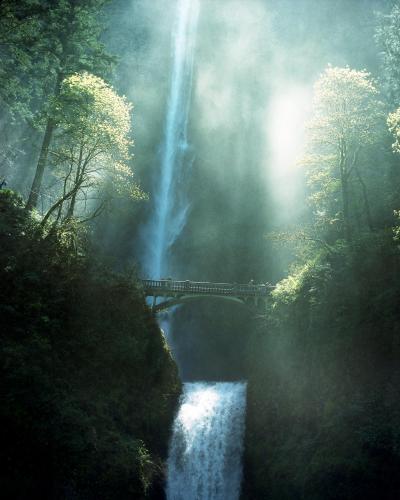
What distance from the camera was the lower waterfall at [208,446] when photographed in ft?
78.3

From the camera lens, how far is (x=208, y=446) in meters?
26.2

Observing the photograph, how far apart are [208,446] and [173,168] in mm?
34843

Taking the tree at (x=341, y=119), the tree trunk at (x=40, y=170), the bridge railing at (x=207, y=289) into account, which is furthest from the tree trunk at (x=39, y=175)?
the tree at (x=341, y=119)

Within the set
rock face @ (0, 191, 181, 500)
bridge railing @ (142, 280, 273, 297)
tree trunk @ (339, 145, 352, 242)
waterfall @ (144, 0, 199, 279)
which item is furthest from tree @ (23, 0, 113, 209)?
waterfall @ (144, 0, 199, 279)

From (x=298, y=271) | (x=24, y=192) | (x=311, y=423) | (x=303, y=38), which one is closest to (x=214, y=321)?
(x=298, y=271)

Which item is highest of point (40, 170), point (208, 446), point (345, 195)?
point (40, 170)

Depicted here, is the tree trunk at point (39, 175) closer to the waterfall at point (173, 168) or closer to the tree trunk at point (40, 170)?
the tree trunk at point (40, 170)

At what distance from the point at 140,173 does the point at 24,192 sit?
46.5 ft

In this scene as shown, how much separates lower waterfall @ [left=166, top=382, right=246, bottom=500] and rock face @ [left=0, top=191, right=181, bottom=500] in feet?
3.32

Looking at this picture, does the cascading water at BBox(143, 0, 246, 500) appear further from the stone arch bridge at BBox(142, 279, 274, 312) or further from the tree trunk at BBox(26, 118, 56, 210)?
the tree trunk at BBox(26, 118, 56, 210)

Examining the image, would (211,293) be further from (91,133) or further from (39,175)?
(91,133)

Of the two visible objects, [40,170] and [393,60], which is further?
[393,60]

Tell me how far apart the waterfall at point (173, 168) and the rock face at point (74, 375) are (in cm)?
2108

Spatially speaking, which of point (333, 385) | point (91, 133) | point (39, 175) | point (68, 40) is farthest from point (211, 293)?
point (68, 40)
